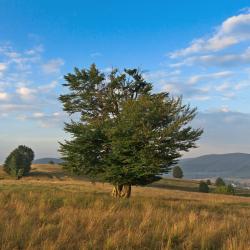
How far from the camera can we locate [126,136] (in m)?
32.8

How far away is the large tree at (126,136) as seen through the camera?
32.0 m

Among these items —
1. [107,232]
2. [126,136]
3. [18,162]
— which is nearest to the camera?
[107,232]

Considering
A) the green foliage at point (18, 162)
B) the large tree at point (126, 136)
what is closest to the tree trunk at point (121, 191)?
the large tree at point (126, 136)

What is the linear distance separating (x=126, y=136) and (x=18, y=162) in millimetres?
67051

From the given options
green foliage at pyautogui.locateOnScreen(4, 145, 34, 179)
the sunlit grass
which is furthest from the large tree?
green foliage at pyautogui.locateOnScreen(4, 145, 34, 179)

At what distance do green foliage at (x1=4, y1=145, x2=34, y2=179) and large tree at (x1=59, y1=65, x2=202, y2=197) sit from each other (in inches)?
2272

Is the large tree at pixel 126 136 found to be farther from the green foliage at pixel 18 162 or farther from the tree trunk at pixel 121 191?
the green foliage at pixel 18 162

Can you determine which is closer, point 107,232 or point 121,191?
point 107,232

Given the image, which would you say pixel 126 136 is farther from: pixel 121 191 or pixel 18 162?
pixel 18 162

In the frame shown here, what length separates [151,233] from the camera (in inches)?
322

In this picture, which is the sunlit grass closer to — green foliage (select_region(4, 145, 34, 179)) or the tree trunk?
the tree trunk

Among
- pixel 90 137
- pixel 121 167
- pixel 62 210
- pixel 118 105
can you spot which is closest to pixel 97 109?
pixel 118 105

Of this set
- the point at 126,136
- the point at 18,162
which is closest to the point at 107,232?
the point at 126,136

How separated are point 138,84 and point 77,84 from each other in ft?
20.9
